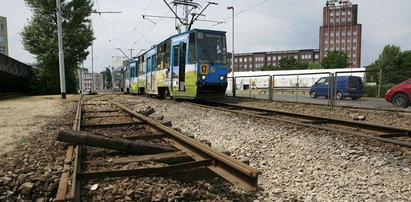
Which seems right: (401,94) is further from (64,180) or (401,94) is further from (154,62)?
(64,180)

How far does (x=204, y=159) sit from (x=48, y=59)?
30119 mm

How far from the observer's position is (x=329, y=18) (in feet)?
441

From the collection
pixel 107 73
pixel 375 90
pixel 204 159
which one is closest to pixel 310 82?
pixel 375 90

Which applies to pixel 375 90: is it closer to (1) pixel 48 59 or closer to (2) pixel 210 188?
(2) pixel 210 188

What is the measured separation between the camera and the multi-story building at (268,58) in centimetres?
13800

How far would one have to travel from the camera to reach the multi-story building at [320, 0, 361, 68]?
12938cm

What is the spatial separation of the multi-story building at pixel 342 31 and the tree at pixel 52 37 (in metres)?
115

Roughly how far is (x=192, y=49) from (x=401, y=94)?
908 cm

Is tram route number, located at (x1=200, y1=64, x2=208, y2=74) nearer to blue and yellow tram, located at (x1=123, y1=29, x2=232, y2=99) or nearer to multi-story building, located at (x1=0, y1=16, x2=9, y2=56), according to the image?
blue and yellow tram, located at (x1=123, y1=29, x2=232, y2=99)

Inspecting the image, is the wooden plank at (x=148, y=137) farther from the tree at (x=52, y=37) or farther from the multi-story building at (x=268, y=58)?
the multi-story building at (x=268, y=58)

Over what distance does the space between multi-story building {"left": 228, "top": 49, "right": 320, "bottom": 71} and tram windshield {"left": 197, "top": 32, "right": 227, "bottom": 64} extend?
427 ft

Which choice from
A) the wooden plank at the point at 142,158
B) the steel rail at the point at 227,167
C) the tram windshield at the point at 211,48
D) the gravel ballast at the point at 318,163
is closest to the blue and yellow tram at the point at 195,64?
the tram windshield at the point at 211,48

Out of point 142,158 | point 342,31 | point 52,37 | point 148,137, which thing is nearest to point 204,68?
point 148,137

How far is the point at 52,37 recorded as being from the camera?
30.2 m
